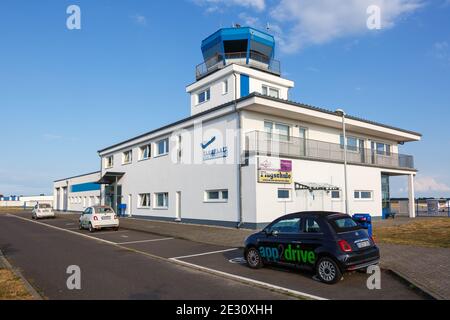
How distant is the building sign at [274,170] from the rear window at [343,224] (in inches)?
433

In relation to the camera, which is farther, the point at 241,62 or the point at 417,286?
the point at 241,62

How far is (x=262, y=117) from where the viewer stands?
74.3 ft

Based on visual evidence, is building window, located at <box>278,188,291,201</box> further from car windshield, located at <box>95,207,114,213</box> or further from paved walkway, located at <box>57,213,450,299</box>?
car windshield, located at <box>95,207,114,213</box>

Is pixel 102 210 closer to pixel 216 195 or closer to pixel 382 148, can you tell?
pixel 216 195

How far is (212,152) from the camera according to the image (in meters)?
23.3

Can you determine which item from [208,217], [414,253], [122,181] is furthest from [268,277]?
[122,181]

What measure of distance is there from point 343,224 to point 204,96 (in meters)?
23.4

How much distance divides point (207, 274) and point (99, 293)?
287cm

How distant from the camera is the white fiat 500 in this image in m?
21.4

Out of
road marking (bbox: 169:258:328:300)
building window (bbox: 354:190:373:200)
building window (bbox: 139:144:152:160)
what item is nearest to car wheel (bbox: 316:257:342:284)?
road marking (bbox: 169:258:328:300)

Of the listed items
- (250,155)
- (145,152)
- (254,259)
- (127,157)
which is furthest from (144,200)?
(254,259)

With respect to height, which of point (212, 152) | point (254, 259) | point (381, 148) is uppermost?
point (381, 148)
